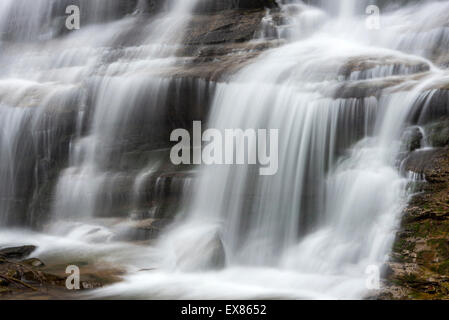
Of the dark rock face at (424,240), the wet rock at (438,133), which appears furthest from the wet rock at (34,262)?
the wet rock at (438,133)

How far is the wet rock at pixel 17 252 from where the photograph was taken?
11141 millimetres

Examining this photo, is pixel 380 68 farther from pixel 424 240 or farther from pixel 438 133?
pixel 424 240

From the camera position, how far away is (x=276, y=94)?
1240cm

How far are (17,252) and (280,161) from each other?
538cm

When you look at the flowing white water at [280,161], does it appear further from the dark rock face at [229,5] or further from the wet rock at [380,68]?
the dark rock face at [229,5]

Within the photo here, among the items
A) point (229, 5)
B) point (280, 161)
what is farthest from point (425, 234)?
point (229, 5)

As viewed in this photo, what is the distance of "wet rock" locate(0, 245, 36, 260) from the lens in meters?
11.1

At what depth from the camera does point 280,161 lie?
11.4 meters

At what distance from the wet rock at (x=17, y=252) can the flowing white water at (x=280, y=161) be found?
0.31 metres

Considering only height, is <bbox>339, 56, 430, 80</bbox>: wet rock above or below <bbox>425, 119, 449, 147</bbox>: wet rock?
above

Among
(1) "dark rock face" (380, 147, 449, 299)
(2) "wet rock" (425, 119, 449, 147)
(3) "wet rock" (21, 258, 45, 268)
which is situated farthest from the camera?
Result: (3) "wet rock" (21, 258, 45, 268)

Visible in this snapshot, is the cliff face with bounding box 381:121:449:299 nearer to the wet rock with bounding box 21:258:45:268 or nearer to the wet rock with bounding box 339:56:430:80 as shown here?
the wet rock with bounding box 339:56:430:80

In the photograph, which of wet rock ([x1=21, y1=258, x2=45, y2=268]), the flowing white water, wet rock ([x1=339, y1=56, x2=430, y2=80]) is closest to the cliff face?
the flowing white water

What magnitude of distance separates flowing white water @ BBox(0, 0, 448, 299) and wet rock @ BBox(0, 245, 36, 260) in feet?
1.01
